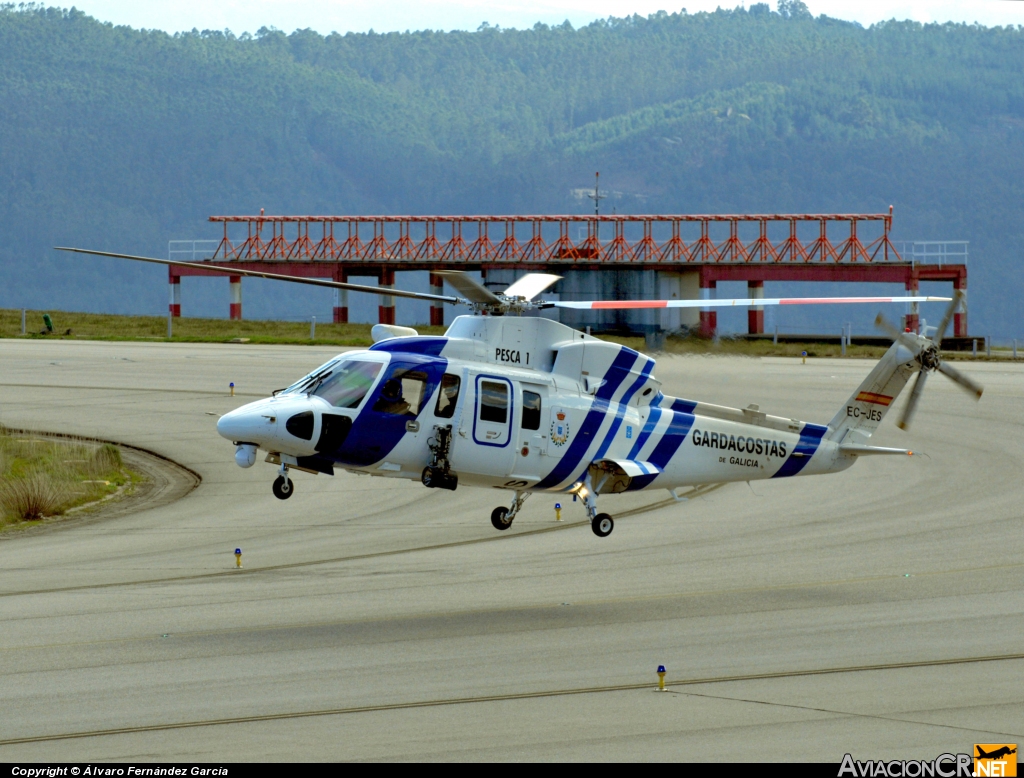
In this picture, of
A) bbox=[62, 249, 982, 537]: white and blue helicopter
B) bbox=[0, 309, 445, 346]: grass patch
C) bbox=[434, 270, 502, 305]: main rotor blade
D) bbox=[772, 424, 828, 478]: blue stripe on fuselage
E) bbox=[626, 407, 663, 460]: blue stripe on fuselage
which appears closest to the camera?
bbox=[434, 270, 502, 305]: main rotor blade

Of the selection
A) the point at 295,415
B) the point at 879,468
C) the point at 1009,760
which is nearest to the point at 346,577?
the point at 295,415

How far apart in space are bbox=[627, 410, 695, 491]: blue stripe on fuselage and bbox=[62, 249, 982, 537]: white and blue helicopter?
0.02 metres

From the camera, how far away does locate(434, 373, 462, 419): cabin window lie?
1836cm

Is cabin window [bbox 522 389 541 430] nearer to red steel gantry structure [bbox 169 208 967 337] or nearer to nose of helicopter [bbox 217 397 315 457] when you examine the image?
nose of helicopter [bbox 217 397 315 457]

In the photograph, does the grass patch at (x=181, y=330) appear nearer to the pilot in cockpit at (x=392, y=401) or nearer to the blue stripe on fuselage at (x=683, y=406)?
the blue stripe on fuselage at (x=683, y=406)

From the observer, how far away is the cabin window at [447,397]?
18.4m

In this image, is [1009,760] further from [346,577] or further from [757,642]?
[346,577]

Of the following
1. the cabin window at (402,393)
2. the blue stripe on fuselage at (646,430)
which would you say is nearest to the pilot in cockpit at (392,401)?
the cabin window at (402,393)

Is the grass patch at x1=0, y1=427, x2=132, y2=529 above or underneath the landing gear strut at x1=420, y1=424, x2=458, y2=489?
underneath

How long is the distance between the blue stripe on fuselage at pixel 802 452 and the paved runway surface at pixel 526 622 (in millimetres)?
1523

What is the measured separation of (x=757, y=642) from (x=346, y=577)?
7.33m

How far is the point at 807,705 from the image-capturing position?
50.7ft

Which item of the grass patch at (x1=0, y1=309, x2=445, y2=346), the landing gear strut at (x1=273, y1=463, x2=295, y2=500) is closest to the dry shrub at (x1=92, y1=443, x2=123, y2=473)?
the landing gear strut at (x1=273, y1=463, x2=295, y2=500)

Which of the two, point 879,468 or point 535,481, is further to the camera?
point 879,468
